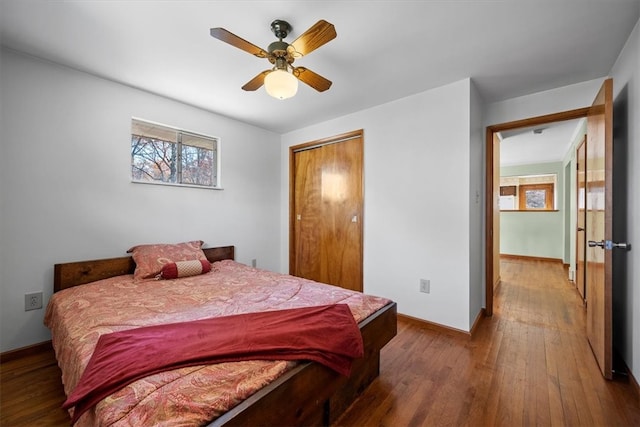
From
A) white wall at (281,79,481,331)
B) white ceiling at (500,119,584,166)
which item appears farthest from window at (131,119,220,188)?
white ceiling at (500,119,584,166)

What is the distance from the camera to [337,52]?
6.70 ft

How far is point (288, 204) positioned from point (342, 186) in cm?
105

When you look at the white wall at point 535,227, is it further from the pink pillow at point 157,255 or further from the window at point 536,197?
the pink pillow at point 157,255

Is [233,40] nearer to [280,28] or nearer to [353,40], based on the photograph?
[280,28]

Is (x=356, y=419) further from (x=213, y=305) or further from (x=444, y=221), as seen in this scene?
(x=444, y=221)

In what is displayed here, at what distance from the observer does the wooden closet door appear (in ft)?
10.9

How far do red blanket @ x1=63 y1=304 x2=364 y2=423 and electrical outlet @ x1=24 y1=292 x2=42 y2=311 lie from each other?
160 cm

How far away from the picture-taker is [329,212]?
3.60 meters

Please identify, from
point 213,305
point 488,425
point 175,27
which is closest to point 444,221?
point 488,425

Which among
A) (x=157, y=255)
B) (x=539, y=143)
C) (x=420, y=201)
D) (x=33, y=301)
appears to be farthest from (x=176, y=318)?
(x=539, y=143)

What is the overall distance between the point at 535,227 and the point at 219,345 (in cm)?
743

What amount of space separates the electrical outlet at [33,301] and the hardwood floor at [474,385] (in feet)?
1.26

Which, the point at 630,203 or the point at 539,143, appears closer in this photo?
the point at 630,203

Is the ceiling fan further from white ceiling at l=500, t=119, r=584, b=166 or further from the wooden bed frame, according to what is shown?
white ceiling at l=500, t=119, r=584, b=166
